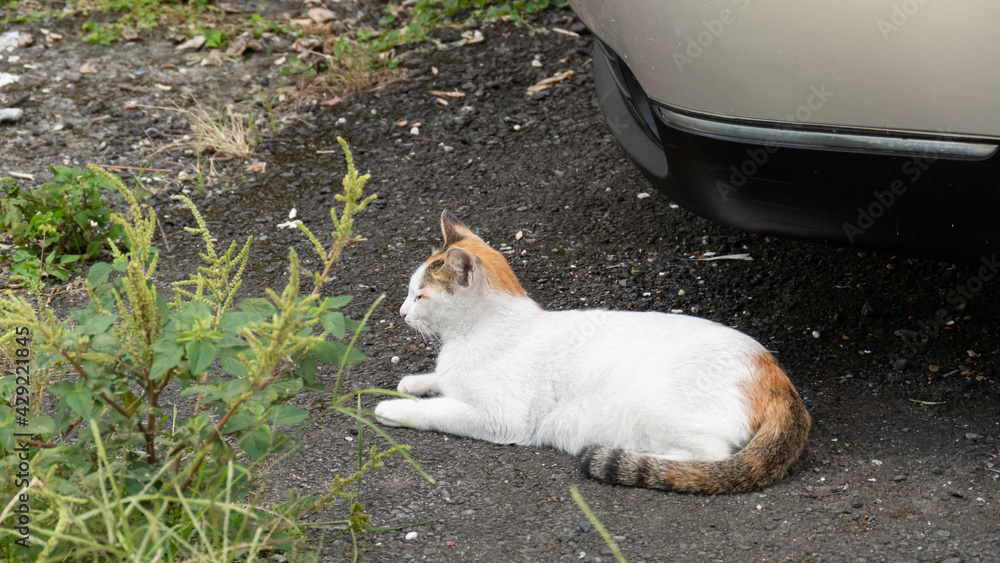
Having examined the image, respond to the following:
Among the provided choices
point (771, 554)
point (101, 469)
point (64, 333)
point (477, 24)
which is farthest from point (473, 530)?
point (477, 24)

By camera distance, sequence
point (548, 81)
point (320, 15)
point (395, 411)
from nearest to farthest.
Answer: point (395, 411) < point (548, 81) < point (320, 15)

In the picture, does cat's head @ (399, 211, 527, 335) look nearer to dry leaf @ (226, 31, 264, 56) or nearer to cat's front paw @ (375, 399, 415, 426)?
cat's front paw @ (375, 399, 415, 426)

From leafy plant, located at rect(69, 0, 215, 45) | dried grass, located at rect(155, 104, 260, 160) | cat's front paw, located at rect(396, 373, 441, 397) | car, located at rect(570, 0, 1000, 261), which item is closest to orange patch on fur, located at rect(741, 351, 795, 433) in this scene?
car, located at rect(570, 0, 1000, 261)

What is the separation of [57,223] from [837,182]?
3.72 meters

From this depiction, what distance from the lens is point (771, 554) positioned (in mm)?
2439

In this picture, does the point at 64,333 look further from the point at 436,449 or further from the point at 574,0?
the point at 574,0

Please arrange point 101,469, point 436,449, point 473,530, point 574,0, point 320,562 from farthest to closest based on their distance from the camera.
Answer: point 574,0
point 436,449
point 473,530
point 320,562
point 101,469

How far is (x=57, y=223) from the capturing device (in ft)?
13.8

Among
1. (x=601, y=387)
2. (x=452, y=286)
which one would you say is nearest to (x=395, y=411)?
(x=452, y=286)

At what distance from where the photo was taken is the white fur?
9.17 feet

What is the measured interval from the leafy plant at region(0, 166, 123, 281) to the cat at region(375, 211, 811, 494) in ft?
6.62

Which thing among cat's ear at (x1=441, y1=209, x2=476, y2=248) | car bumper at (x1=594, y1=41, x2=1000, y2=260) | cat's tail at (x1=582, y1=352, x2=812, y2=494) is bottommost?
cat's tail at (x1=582, y1=352, x2=812, y2=494)

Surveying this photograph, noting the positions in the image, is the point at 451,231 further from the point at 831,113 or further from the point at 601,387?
the point at 831,113

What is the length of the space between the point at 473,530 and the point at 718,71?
164cm
